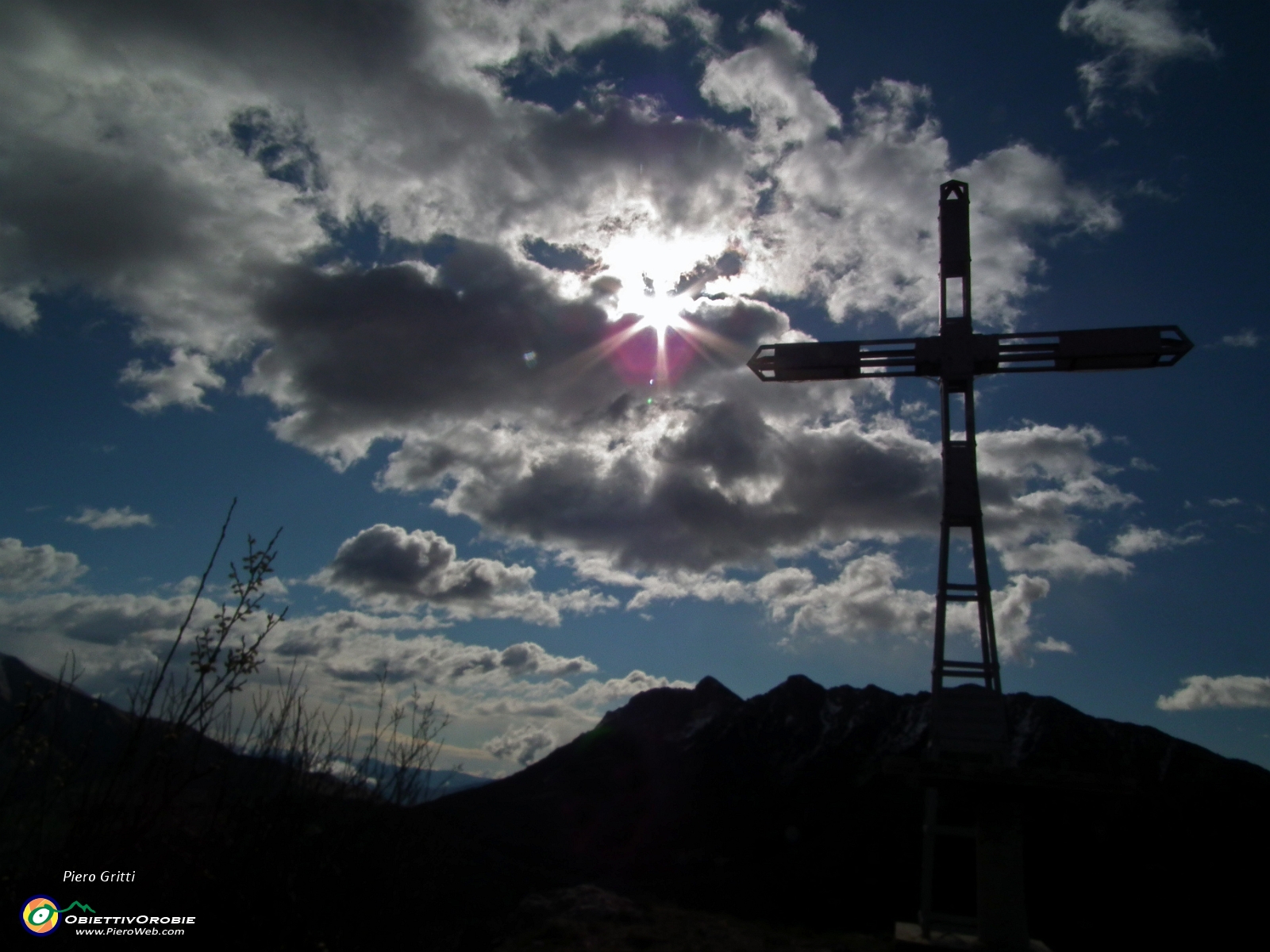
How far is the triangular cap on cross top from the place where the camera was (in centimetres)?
1844

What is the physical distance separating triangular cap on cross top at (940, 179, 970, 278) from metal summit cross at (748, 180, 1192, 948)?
0.02 metres

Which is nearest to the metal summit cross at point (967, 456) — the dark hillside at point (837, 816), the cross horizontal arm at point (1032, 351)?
the cross horizontal arm at point (1032, 351)

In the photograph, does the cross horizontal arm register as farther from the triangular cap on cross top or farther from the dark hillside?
the dark hillside

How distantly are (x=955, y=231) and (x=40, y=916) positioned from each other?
19.8 metres

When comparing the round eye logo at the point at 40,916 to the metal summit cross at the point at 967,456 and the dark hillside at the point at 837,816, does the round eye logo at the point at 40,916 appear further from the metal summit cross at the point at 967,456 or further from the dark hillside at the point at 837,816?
the dark hillside at the point at 837,816

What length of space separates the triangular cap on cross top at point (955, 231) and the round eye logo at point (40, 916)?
19.0 metres

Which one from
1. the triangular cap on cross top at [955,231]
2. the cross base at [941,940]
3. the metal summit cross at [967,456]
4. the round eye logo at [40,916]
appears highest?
the triangular cap on cross top at [955,231]

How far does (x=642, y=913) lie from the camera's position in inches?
1077

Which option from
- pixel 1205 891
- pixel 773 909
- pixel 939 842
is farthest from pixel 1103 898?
pixel 773 909

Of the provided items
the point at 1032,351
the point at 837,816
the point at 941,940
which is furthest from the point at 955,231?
the point at 837,816

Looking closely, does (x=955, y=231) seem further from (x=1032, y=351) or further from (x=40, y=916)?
(x=40, y=916)

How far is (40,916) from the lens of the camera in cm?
508

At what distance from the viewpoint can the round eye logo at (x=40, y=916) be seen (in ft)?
16.4

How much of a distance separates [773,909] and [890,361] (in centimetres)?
3344
